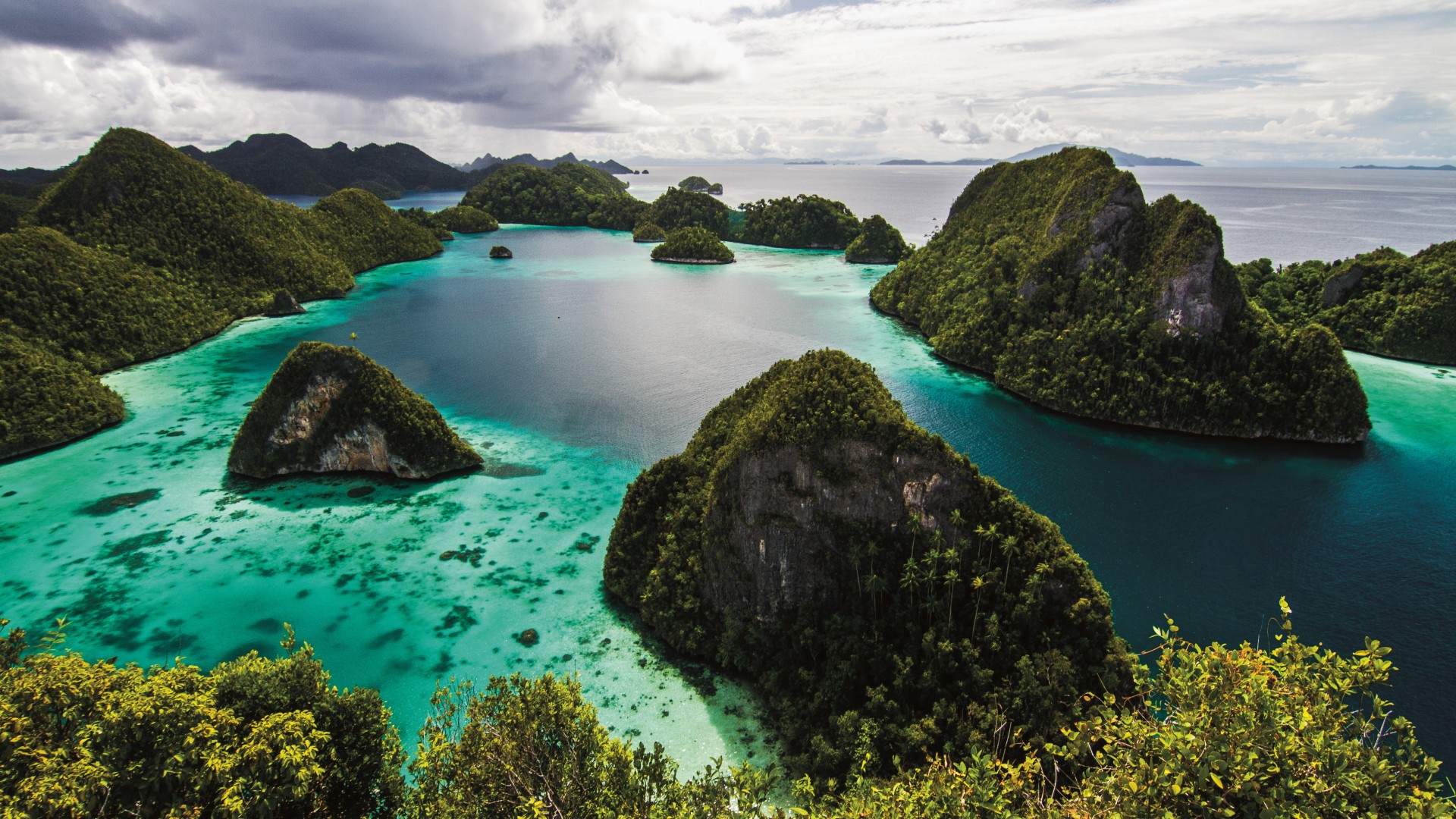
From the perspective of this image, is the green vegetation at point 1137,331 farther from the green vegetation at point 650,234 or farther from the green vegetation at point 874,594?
the green vegetation at point 650,234

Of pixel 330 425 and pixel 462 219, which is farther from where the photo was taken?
pixel 462 219

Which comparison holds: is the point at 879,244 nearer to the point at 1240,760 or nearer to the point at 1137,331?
the point at 1137,331

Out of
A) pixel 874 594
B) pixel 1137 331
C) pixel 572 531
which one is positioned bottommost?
pixel 572 531

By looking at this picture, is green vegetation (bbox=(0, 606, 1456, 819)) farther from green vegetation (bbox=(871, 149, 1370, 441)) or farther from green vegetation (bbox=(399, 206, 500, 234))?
green vegetation (bbox=(399, 206, 500, 234))

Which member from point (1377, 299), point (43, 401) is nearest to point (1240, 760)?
point (43, 401)

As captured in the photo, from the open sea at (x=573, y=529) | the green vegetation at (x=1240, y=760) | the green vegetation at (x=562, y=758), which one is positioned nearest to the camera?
the green vegetation at (x=1240, y=760)

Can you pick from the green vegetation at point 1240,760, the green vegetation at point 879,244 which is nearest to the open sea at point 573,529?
the green vegetation at point 1240,760

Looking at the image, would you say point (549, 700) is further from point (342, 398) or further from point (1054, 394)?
point (1054, 394)
